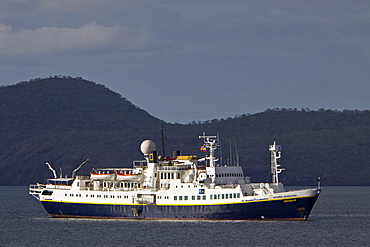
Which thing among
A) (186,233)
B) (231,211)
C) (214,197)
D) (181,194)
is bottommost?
(186,233)

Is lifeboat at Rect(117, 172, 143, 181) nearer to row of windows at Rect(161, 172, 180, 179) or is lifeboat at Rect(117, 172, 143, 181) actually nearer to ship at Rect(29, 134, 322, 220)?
ship at Rect(29, 134, 322, 220)

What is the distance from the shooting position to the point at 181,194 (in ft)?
262

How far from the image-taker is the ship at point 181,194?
78062 mm

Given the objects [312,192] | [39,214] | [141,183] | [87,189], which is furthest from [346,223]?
[39,214]

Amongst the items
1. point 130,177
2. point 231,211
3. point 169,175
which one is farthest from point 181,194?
point 130,177

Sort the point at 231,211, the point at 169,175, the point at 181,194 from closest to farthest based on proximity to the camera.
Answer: the point at 231,211, the point at 181,194, the point at 169,175

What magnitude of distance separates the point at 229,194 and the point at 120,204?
13.3 meters

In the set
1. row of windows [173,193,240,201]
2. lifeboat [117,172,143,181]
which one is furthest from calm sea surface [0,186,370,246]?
lifeboat [117,172,143,181]

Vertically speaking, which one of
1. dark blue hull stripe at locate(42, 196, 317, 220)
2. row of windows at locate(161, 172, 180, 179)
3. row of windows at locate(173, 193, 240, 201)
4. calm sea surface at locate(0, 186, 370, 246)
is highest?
row of windows at locate(161, 172, 180, 179)

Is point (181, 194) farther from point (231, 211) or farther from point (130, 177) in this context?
point (130, 177)

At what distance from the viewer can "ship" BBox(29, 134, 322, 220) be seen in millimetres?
78062

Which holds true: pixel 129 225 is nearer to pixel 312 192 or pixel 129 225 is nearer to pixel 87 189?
pixel 87 189

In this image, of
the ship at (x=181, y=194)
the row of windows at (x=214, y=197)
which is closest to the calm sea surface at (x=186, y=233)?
the ship at (x=181, y=194)

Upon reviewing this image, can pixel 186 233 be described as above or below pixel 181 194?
below
